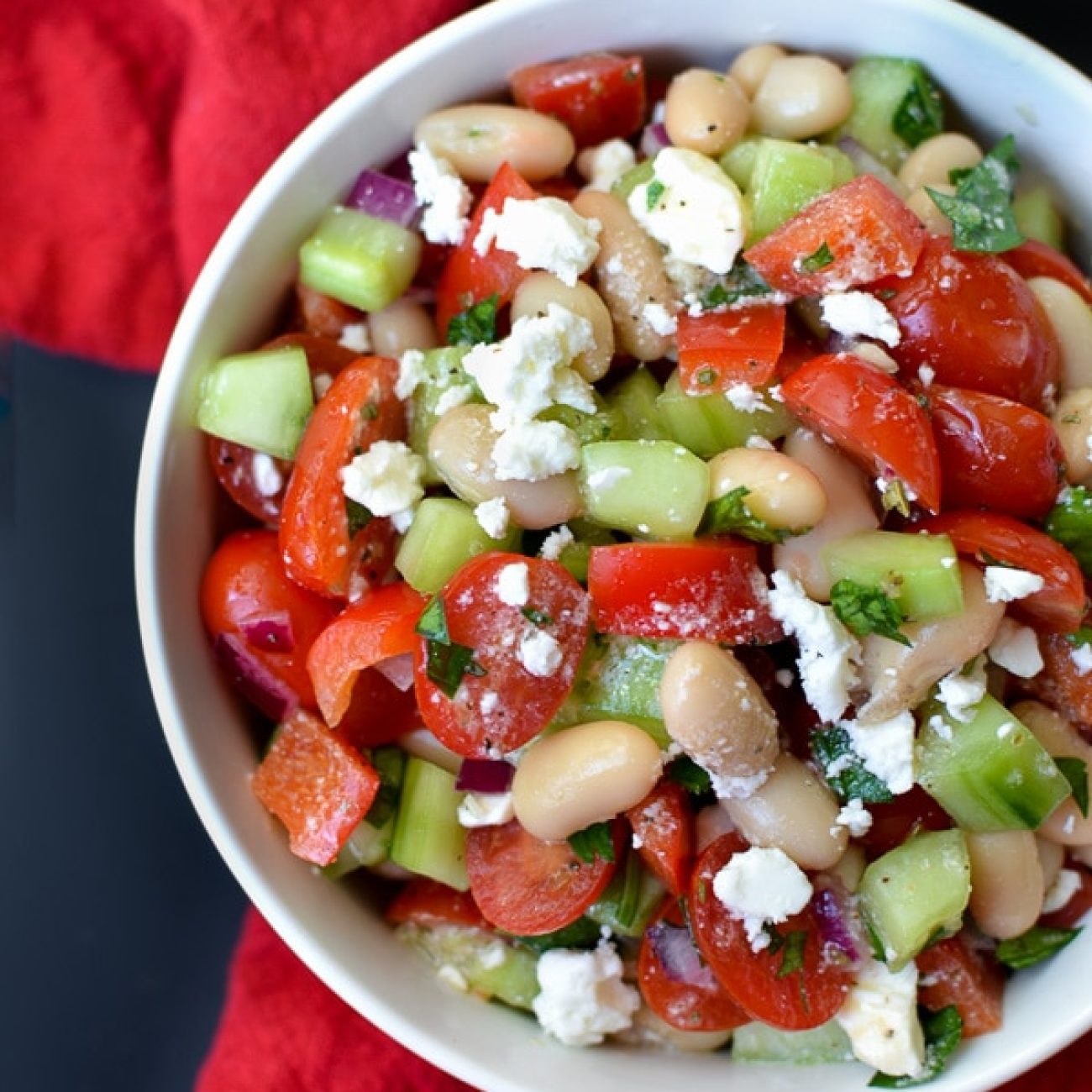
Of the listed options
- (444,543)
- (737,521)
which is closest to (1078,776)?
(737,521)

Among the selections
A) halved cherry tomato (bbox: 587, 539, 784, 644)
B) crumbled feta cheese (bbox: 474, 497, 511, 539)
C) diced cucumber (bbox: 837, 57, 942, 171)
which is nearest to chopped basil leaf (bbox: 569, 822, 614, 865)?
halved cherry tomato (bbox: 587, 539, 784, 644)

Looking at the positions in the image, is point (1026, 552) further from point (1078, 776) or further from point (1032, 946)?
point (1032, 946)

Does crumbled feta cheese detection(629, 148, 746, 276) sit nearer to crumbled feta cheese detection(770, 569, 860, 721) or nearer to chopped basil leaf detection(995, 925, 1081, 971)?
crumbled feta cheese detection(770, 569, 860, 721)

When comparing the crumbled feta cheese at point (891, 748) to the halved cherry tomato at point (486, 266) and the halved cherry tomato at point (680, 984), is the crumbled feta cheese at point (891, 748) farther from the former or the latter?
the halved cherry tomato at point (486, 266)

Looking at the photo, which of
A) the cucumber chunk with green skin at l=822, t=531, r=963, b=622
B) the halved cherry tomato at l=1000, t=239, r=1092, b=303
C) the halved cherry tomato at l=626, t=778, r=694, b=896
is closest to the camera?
the cucumber chunk with green skin at l=822, t=531, r=963, b=622

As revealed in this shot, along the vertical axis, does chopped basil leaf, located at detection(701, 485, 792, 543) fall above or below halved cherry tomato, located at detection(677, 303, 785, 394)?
below

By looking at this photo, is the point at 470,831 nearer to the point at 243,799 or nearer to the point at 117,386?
the point at 243,799
